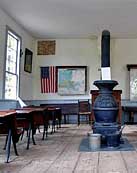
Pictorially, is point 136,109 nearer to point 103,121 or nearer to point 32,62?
point 32,62

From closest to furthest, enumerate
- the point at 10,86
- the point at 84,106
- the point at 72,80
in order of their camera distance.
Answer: the point at 10,86 < the point at 84,106 < the point at 72,80

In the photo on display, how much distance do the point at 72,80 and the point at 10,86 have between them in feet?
9.36

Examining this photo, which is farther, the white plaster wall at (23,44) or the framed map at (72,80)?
the framed map at (72,80)

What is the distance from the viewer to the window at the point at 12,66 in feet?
29.8

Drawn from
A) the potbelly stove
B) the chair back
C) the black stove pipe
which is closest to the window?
the chair back

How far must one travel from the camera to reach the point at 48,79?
38.3ft

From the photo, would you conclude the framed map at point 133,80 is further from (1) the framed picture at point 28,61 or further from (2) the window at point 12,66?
(2) the window at point 12,66

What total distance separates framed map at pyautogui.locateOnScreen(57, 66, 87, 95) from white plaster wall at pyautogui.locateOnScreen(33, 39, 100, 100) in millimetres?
175

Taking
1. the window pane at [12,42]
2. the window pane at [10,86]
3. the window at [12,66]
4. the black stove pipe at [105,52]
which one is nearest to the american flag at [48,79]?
the window at [12,66]

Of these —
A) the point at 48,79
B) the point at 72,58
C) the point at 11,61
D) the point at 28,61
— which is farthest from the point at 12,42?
the point at 72,58

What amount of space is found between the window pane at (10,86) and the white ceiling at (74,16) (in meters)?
1.83

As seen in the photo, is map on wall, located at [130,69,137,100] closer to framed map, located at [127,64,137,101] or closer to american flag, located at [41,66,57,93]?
framed map, located at [127,64,137,101]

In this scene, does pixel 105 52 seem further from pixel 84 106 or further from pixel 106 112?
pixel 84 106

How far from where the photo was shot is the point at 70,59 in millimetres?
11703
